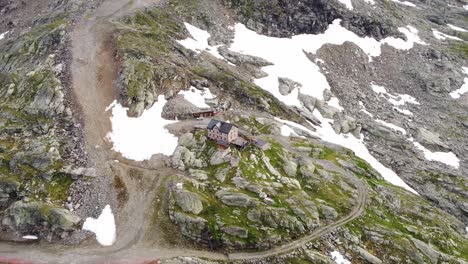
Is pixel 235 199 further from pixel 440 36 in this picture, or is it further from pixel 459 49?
pixel 440 36

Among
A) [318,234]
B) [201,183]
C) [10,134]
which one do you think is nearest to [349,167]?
[318,234]

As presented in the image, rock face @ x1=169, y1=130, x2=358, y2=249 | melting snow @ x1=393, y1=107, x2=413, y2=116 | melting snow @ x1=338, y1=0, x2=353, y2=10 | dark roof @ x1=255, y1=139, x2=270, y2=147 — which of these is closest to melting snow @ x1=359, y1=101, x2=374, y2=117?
melting snow @ x1=393, y1=107, x2=413, y2=116

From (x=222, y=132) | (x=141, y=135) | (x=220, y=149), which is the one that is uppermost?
(x=222, y=132)

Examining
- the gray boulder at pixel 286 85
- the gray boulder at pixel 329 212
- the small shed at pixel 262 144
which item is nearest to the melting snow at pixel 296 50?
the gray boulder at pixel 286 85

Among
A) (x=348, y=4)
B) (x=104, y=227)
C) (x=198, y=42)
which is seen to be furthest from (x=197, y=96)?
(x=348, y=4)

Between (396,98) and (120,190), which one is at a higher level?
(120,190)

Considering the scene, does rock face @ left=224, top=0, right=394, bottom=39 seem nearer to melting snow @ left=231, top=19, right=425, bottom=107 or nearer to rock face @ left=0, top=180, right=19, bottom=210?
melting snow @ left=231, top=19, right=425, bottom=107
